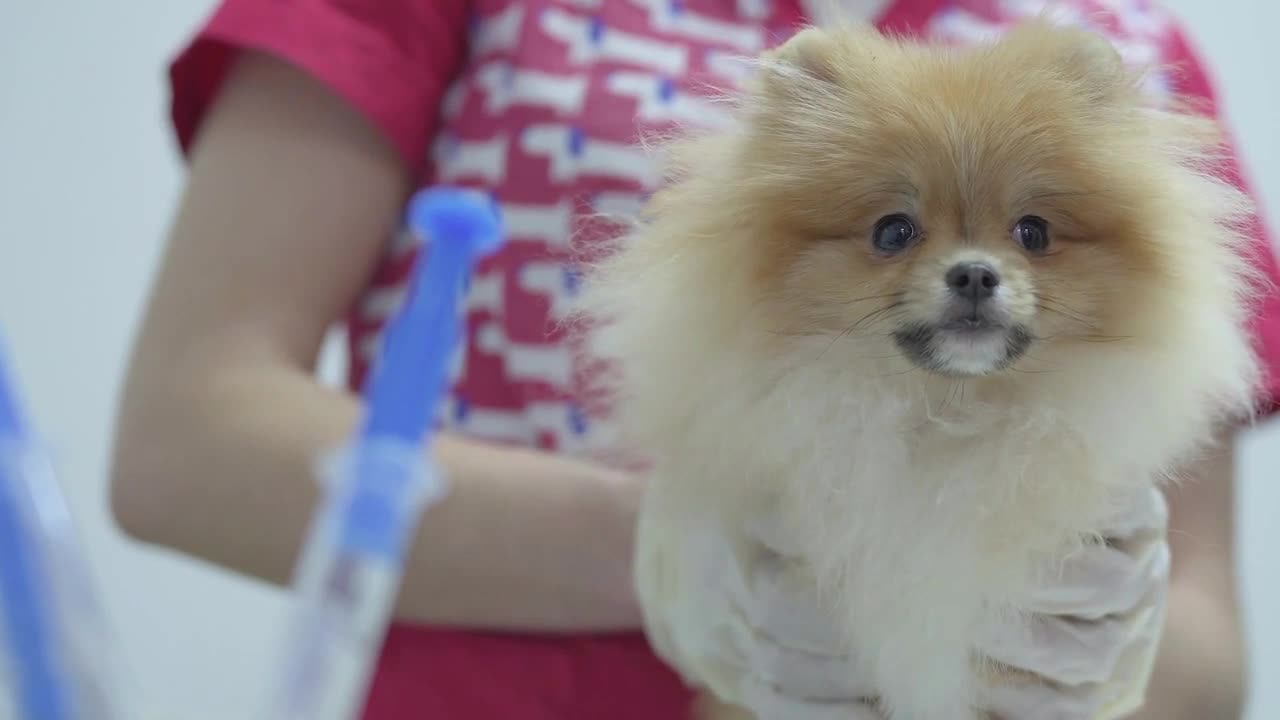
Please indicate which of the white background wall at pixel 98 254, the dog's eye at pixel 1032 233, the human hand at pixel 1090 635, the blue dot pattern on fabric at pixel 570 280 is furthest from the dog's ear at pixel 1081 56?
the white background wall at pixel 98 254

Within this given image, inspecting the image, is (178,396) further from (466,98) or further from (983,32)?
(983,32)

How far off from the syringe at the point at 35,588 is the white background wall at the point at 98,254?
160cm

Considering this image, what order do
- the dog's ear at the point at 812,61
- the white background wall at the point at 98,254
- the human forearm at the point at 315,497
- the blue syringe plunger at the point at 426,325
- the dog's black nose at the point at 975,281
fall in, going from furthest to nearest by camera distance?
the white background wall at the point at 98,254 → the human forearm at the point at 315,497 → the dog's ear at the point at 812,61 → the dog's black nose at the point at 975,281 → the blue syringe plunger at the point at 426,325

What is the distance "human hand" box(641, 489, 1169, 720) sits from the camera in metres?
0.81

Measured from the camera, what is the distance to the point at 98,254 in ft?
6.54

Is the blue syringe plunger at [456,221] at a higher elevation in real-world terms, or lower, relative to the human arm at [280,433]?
higher

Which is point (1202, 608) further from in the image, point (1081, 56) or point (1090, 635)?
point (1081, 56)

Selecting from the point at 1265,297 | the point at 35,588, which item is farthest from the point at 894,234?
the point at 35,588

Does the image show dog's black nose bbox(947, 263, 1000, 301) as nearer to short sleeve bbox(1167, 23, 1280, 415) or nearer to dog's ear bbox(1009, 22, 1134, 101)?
dog's ear bbox(1009, 22, 1134, 101)

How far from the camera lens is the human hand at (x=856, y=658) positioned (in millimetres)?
810

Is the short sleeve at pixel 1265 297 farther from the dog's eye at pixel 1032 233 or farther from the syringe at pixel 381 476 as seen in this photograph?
the syringe at pixel 381 476

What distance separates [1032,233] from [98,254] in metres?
1.76

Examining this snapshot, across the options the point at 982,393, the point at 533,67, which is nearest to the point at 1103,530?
the point at 982,393

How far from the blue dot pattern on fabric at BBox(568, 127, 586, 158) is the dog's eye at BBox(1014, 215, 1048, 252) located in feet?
1.36
